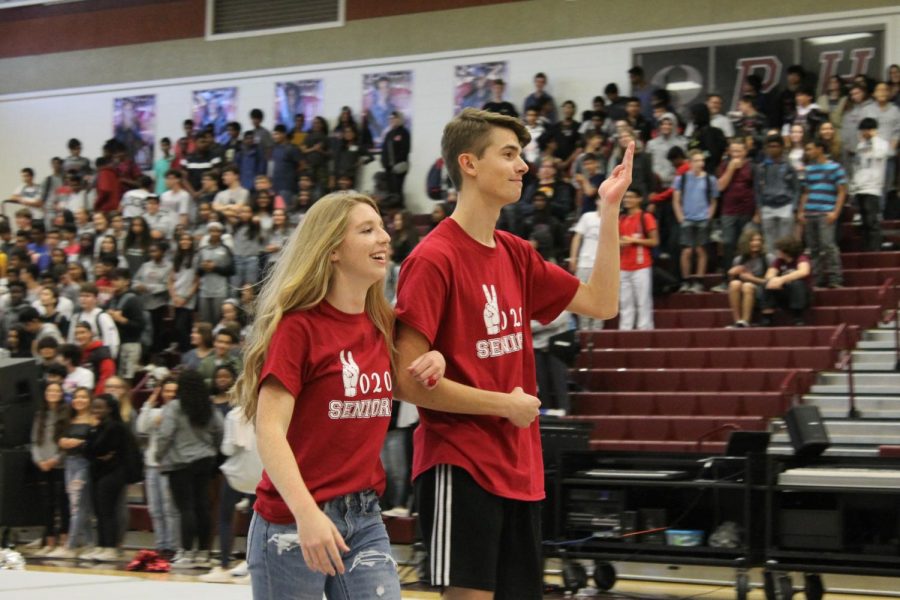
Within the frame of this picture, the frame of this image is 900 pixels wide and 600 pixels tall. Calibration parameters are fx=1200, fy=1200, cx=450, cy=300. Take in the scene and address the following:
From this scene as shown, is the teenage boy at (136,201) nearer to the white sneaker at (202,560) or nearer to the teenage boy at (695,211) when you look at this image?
the teenage boy at (695,211)

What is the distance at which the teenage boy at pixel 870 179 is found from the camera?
13656 millimetres

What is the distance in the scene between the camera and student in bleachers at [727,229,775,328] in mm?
12516

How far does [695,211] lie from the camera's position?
13.8m

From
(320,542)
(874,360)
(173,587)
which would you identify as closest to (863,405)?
(874,360)

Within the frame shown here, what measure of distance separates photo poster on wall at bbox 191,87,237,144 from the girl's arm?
18866 mm

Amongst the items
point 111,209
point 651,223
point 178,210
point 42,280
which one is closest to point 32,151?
point 111,209

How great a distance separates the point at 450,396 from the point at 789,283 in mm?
9516

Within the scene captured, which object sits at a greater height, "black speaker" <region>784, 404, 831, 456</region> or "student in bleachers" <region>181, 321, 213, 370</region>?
"student in bleachers" <region>181, 321, 213, 370</region>

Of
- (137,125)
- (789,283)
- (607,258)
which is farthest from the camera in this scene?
(137,125)

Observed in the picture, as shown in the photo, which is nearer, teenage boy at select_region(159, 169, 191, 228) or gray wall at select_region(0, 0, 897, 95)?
teenage boy at select_region(159, 169, 191, 228)

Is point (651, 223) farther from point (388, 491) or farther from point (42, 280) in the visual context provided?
point (42, 280)

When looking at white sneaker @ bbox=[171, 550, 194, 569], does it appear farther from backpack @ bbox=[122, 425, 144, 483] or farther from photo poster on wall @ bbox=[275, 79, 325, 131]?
photo poster on wall @ bbox=[275, 79, 325, 131]

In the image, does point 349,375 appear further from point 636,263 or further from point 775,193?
point 775,193

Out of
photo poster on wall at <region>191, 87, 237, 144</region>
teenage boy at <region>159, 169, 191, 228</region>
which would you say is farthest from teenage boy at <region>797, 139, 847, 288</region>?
photo poster on wall at <region>191, 87, 237, 144</region>
